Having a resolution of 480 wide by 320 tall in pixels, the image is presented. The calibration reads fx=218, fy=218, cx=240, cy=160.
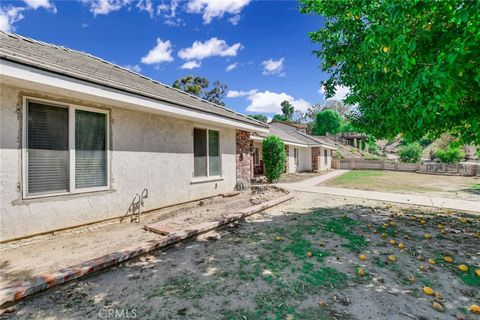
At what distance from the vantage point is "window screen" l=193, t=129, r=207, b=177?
7.67m

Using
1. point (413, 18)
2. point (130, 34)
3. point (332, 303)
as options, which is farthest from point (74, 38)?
point (332, 303)

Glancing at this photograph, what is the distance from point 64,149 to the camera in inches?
177

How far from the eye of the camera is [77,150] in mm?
4680

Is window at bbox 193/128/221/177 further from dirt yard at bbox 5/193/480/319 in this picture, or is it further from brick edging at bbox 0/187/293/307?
dirt yard at bbox 5/193/480/319

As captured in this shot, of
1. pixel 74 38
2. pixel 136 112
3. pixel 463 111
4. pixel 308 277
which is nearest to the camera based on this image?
pixel 308 277

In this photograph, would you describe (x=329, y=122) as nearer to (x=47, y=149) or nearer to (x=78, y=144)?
(x=78, y=144)

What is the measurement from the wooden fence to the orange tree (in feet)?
71.5

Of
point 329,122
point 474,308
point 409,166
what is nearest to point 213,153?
point 474,308

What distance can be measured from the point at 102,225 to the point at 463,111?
7414 millimetres

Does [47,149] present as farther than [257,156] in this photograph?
No

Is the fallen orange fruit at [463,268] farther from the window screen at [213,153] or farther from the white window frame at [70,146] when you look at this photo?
the white window frame at [70,146]

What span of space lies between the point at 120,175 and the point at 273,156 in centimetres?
938

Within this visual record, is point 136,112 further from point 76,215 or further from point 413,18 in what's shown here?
point 413,18

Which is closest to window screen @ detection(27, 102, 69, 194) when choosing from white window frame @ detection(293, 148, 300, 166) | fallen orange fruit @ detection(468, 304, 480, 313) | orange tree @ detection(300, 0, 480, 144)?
orange tree @ detection(300, 0, 480, 144)
